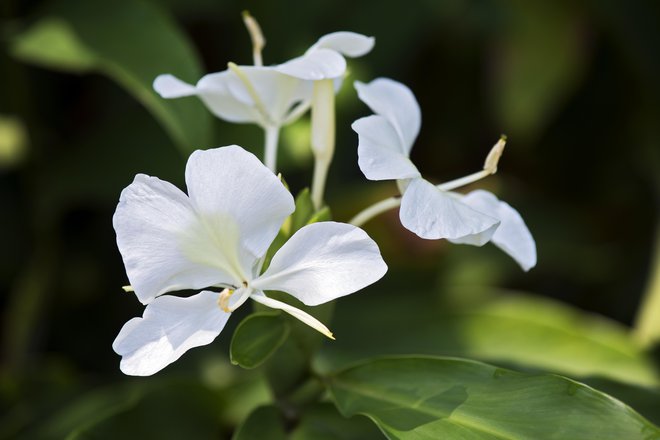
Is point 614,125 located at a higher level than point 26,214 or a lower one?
higher

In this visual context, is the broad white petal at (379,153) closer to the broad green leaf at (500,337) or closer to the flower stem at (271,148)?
the flower stem at (271,148)

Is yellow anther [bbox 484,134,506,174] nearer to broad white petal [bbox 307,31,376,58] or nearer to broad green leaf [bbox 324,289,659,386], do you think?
broad white petal [bbox 307,31,376,58]

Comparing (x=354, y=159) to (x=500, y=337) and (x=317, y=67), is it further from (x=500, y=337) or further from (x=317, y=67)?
(x=317, y=67)

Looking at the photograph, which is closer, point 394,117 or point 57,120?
point 394,117

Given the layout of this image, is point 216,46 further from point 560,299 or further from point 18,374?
point 560,299

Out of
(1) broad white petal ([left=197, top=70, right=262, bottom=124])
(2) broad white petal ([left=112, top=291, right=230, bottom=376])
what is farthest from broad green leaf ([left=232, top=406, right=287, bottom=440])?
(1) broad white petal ([left=197, top=70, right=262, bottom=124])

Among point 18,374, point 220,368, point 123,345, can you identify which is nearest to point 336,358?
point 220,368

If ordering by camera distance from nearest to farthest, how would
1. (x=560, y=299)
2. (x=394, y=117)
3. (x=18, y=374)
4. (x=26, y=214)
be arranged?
(x=394, y=117), (x=18, y=374), (x=26, y=214), (x=560, y=299)

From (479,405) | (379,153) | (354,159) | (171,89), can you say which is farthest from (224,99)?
(354,159)
